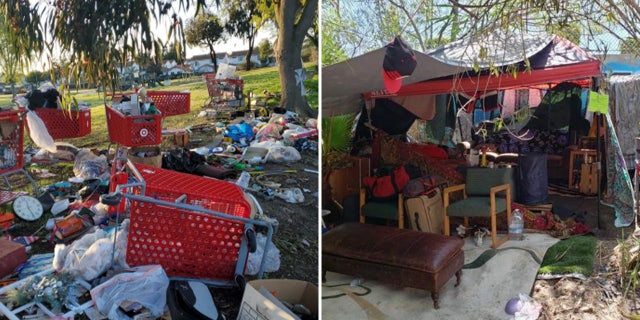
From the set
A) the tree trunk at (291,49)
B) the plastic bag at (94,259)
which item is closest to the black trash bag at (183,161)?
the plastic bag at (94,259)

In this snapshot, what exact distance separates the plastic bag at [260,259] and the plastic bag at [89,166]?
2.87 m

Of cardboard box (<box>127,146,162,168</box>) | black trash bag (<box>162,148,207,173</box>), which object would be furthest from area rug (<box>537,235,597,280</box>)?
cardboard box (<box>127,146,162,168</box>)

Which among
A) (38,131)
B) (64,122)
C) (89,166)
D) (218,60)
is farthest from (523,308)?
(218,60)

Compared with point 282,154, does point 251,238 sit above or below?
below

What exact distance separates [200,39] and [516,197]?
436 cm

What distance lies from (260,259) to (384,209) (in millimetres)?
1713

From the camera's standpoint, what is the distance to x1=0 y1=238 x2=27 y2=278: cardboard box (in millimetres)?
3333

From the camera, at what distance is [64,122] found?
21.5 feet

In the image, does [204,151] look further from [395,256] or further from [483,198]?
[395,256]

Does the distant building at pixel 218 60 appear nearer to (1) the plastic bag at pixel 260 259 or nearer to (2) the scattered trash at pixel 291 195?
(2) the scattered trash at pixel 291 195

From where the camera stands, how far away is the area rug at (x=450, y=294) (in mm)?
3621

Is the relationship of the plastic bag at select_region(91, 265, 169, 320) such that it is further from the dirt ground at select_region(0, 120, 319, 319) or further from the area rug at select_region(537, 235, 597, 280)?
the area rug at select_region(537, 235, 597, 280)

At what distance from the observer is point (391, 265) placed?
362 cm

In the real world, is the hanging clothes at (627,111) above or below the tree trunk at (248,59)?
below
